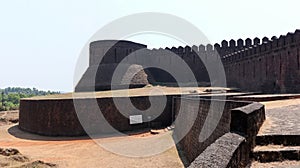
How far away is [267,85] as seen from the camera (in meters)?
17.8

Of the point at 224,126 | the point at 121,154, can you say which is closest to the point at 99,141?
the point at 121,154

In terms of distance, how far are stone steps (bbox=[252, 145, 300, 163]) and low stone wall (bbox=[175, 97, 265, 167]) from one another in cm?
13

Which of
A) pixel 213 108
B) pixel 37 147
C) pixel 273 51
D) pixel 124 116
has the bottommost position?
pixel 37 147

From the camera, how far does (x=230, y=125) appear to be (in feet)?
15.0

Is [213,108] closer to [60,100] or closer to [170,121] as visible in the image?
[170,121]

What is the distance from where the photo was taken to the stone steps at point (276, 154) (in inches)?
154

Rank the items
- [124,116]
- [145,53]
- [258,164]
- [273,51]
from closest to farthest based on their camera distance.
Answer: [258,164] → [273,51] → [124,116] → [145,53]

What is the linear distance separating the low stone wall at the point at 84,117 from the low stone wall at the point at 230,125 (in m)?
6.99

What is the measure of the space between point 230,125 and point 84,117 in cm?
1521

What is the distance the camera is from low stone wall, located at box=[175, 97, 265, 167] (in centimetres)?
402

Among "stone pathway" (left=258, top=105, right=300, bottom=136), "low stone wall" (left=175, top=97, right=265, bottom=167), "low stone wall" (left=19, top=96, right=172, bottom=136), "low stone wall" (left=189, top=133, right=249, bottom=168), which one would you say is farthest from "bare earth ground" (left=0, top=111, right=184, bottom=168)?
"low stone wall" (left=189, top=133, right=249, bottom=168)

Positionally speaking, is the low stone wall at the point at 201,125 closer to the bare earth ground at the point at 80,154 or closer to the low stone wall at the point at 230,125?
the low stone wall at the point at 230,125

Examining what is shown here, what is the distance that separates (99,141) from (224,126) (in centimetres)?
978

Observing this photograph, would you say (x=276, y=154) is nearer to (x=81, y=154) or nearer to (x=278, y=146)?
(x=278, y=146)
